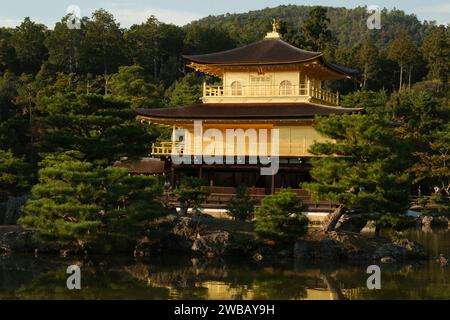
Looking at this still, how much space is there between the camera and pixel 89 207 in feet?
72.1

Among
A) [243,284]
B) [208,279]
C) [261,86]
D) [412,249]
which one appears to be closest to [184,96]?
[261,86]

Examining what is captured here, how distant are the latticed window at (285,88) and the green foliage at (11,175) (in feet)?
37.3

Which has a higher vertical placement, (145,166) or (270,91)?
(270,91)

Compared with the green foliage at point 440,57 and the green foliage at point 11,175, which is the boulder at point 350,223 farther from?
the green foliage at point 440,57

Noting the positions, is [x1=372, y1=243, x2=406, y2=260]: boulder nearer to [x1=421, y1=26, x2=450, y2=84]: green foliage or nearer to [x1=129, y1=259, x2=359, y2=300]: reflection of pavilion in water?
[x1=129, y1=259, x2=359, y2=300]: reflection of pavilion in water

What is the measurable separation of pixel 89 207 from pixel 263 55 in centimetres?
1372

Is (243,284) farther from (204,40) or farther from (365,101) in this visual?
(204,40)

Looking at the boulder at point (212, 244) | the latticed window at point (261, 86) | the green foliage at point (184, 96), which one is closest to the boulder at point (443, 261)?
the boulder at point (212, 244)

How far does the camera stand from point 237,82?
33.8 metres

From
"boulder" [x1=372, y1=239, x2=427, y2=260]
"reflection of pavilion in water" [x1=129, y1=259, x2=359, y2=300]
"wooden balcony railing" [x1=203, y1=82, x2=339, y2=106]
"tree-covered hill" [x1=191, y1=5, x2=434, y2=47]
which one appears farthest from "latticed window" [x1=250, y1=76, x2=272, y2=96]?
"tree-covered hill" [x1=191, y1=5, x2=434, y2=47]

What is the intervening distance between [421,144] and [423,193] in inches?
166

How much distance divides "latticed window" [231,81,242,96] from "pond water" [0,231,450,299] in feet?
37.7
